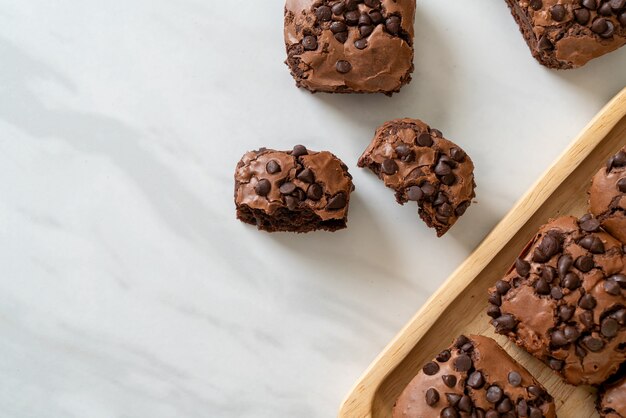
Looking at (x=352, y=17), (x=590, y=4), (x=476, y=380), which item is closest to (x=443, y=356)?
(x=476, y=380)

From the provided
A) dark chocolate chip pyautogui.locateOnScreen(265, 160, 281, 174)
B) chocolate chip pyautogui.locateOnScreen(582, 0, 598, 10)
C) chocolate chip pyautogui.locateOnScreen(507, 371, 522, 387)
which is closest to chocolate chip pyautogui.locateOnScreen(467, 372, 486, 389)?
chocolate chip pyautogui.locateOnScreen(507, 371, 522, 387)

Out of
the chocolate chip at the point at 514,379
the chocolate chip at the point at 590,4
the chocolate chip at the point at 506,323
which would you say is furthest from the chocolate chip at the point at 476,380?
the chocolate chip at the point at 590,4

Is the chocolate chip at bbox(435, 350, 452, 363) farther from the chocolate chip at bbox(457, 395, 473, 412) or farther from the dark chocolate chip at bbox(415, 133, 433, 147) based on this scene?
the dark chocolate chip at bbox(415, 133, 433, 147)

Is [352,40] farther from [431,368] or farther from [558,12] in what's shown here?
[431,368]

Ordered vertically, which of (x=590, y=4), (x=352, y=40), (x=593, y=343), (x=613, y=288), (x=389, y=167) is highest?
(x=590, y=4)

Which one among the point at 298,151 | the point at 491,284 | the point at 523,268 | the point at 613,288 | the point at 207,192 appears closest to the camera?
the point at 613,288

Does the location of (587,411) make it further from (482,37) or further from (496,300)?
(482,37)
